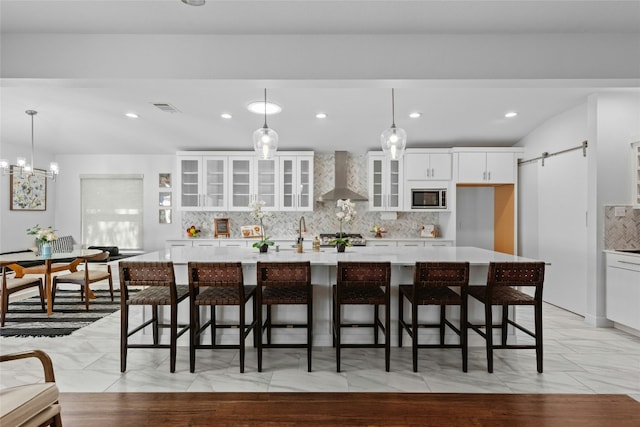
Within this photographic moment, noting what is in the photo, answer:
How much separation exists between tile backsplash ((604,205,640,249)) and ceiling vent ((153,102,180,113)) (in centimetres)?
542

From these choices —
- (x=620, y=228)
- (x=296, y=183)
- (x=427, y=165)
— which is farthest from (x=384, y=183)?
(x=620, y=228)

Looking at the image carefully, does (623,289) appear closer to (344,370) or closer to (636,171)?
(636,171)

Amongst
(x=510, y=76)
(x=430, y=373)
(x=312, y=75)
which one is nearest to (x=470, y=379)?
(x=430, y=373)

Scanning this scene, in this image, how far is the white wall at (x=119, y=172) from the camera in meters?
6.76

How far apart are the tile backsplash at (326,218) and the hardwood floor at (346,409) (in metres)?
4.14

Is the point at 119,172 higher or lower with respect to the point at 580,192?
higher

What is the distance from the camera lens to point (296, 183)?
6.14 meters

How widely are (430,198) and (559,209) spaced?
6.09 feet

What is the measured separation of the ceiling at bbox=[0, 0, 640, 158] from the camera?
7.61 ft

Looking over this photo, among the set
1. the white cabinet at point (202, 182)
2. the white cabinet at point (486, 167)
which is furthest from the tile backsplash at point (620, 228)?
the white cabinet at point (202, 182)

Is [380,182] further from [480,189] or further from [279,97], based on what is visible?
[279,97]

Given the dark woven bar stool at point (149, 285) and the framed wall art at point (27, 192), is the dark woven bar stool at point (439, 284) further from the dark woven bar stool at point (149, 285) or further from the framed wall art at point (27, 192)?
the framed wall art at point (27, 192)

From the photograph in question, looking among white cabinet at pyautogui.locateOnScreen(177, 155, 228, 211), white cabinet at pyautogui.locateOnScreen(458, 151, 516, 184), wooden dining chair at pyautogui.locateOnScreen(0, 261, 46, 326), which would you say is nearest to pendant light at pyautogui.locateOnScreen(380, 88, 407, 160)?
white cabinet at pyautogui.locateOnScreen(458, 151, 516, 184)

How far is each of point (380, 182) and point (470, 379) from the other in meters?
3.89
